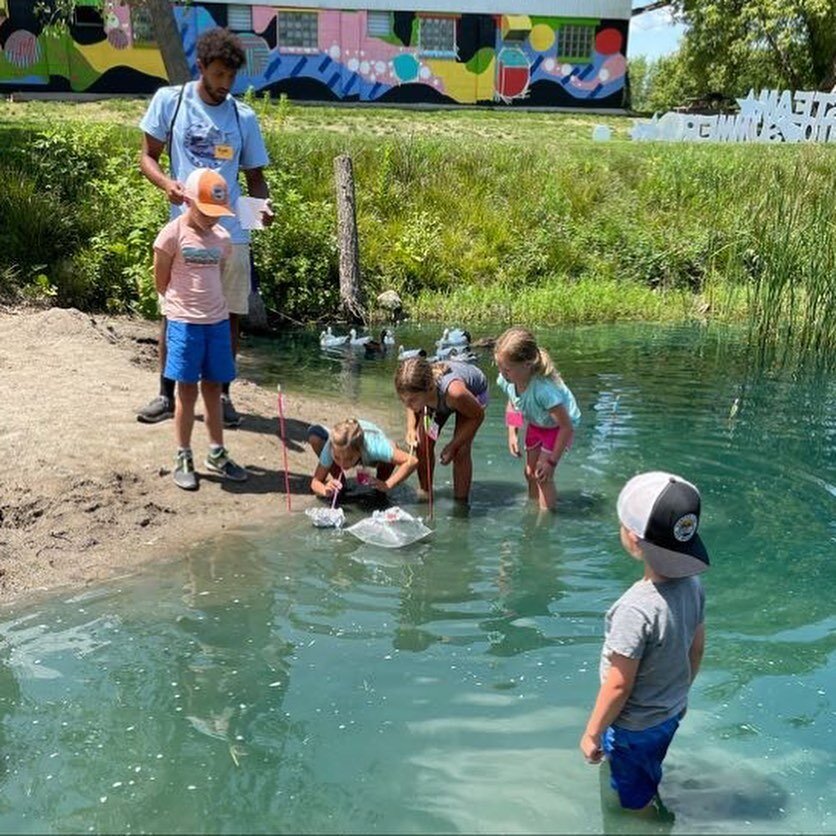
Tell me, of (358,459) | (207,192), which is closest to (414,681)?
(358,459)

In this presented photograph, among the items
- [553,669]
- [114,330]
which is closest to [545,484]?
[553,669]

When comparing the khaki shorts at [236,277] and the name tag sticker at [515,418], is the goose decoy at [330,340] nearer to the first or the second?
the khaki shorts at [236,277]

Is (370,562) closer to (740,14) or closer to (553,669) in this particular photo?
(553,669)

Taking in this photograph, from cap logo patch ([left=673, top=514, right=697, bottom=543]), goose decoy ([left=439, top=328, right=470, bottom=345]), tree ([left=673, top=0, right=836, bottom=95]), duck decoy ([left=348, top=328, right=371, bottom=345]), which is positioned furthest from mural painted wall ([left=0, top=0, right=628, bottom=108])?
cap logo patch ([left=673, top=514, right=697, bottom=543])

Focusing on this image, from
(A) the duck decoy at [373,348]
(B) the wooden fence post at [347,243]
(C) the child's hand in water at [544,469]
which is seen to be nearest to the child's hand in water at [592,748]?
(C) the child's hand in water at [544,469]

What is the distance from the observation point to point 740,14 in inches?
1398

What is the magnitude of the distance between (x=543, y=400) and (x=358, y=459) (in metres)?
1.22

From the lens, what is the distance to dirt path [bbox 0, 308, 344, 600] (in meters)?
5.54

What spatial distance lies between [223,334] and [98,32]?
89.7 ft

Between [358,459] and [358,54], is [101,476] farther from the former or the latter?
[358,54]

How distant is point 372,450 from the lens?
20.7 feet

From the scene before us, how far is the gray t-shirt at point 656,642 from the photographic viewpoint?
3113 millimetres

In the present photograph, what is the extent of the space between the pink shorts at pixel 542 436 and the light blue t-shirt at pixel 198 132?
2.35 meters

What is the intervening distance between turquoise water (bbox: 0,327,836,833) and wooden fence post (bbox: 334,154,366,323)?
7360 millimetres
